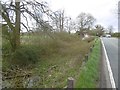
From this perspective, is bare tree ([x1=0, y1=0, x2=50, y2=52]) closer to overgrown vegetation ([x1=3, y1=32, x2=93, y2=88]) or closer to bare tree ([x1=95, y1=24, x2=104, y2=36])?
overgrown vegetation ([x1=3, y1=32, x2=93, y2=88])

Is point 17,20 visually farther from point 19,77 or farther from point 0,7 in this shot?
point 19,77

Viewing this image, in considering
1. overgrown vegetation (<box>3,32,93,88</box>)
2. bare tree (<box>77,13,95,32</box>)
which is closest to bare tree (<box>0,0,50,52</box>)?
overgrown vegetation (<box>3,32,93,88</box>)

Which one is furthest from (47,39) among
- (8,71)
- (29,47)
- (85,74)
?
(85,74)

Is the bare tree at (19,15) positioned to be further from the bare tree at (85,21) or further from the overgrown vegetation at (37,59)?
the bare tree at (85,21)

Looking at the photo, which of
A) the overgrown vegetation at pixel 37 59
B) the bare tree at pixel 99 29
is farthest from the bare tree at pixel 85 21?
the overgrown vegetation at pixel 37 59

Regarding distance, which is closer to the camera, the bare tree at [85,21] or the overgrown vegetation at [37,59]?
the overgrown vegetation at [37,59]

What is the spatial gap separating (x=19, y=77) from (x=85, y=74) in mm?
8865

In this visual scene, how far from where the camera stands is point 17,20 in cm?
2253

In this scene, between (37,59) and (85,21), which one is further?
(85,21)

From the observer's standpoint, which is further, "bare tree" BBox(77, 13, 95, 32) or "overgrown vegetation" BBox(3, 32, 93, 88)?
"bare tree" BBox(77, 13, 95, 32)

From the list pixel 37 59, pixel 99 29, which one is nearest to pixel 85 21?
pixel 99 29

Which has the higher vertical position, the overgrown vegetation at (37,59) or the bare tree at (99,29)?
the bare tree at (99,29)

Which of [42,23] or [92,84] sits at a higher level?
[42,23]

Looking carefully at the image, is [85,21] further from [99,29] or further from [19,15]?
[19,15]
